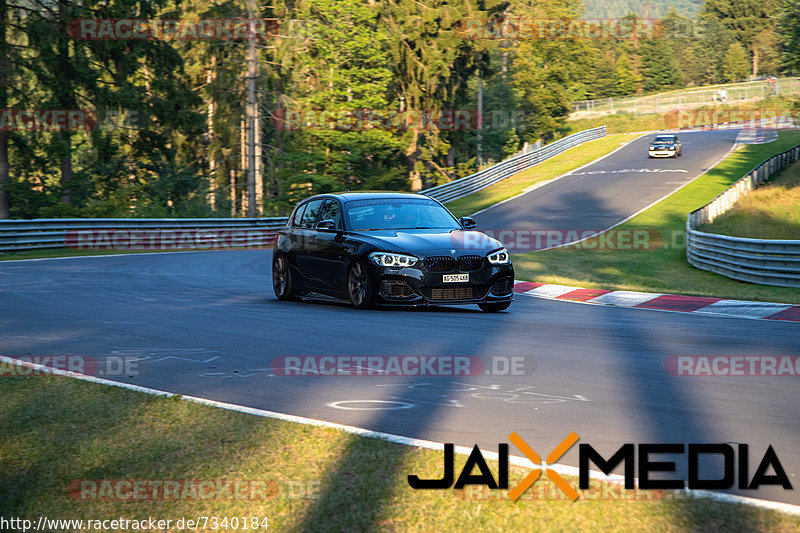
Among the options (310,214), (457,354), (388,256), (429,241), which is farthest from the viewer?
(310,214)

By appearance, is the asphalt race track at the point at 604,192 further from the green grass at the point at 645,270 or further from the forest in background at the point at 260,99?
the forest in background at the point at 260,99

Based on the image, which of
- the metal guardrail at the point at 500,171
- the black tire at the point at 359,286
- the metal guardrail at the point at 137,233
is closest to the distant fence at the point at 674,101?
the metal guardrail at the point at 500,171

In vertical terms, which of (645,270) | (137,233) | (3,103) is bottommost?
(645,270)

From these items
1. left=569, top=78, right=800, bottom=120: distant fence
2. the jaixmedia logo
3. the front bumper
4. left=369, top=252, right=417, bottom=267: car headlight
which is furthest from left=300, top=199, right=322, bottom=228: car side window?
left=569, top=78, right=800, bottom=120: distant fence

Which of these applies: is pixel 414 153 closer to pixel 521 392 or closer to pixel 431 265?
pixel 431 265

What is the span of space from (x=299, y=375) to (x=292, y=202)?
42984 millimetres

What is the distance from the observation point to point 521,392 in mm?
6594

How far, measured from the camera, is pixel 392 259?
11672 mm

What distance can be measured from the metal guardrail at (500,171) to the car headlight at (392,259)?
3388 centimetres

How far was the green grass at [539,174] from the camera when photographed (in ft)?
155

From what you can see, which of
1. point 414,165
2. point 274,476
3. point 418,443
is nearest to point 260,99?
point 414,165

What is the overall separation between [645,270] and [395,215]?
10.8 meters

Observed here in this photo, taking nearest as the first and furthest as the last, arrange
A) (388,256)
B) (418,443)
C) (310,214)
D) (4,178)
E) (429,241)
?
(418,443), (388,256), (429,241), (310,214), (4,178)

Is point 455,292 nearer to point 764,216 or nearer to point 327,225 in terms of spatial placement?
point 327,225
